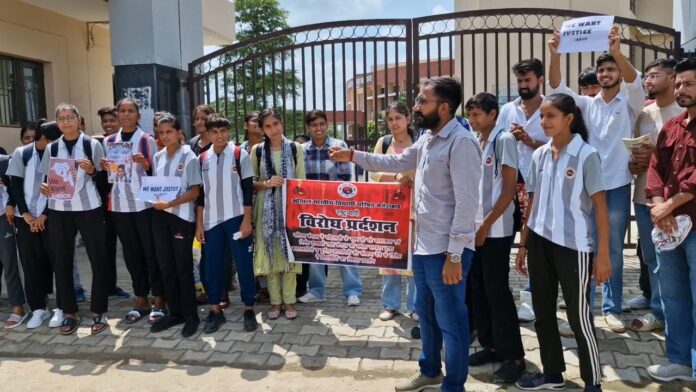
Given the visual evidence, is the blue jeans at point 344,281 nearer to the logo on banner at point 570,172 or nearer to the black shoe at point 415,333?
the black shoe at point 415,333

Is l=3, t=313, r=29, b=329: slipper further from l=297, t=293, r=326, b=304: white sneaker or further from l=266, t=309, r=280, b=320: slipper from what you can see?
l=297, t=293, r=326, b=304: white sneaker

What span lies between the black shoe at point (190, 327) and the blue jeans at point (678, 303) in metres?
3.55

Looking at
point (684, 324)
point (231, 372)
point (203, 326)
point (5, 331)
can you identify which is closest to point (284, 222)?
point (203, 326)

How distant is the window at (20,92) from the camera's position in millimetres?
9039

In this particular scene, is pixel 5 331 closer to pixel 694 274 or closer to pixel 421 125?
pixel 421 125

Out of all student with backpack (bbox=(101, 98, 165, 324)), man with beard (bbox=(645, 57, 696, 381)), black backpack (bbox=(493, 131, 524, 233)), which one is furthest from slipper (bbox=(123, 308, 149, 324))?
man with beard (bbox=(645, 57, 696, 381))

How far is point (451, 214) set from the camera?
3.13 metres

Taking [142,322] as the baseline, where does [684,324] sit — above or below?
above

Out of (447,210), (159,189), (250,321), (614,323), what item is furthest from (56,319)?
(614,323)

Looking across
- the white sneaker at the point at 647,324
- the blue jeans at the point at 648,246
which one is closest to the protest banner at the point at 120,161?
the blue jeans at the point at 648,246

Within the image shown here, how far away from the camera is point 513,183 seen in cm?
349

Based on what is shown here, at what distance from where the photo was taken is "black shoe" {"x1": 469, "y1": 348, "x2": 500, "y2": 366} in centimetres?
385

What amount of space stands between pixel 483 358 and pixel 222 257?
2318mm

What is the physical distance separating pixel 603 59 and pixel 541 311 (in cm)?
204
